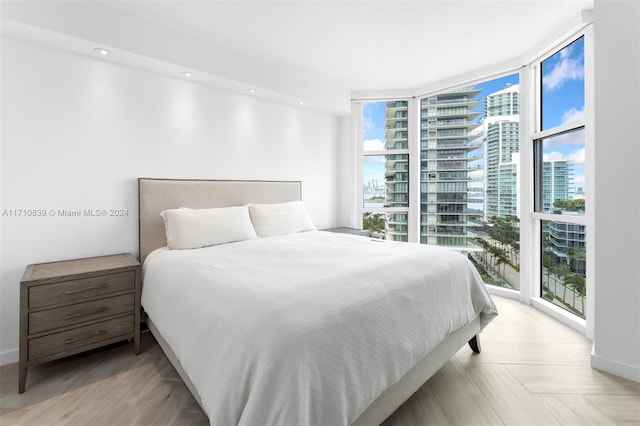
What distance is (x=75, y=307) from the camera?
6.32 feet

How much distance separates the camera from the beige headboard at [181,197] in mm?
2623

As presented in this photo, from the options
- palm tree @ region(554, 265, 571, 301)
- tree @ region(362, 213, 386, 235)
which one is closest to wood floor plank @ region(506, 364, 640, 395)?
palm tree @ region(554, 265, 571, 301)

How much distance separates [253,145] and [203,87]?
76 centimetres

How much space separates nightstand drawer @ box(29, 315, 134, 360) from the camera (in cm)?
181

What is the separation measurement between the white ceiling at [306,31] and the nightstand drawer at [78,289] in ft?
5.55

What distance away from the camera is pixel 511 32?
2639 mm

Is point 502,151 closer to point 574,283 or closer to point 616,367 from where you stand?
point 574,283

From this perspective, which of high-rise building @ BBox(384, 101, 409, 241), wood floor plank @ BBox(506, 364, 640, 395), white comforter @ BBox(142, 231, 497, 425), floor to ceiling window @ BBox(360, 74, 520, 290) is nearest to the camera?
white comforter @ BBox(142, 231, 497, 425)

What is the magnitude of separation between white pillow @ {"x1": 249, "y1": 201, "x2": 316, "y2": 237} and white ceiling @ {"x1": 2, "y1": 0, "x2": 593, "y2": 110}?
1.26 metres

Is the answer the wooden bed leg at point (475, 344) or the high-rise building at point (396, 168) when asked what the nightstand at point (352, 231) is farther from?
the wooden bed leg at point (475, 344)

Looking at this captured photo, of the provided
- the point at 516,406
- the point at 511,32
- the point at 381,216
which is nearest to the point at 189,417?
the point at 516,406

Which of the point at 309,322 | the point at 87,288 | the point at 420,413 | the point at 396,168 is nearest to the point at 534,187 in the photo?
the point at 396,168

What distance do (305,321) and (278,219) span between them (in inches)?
83.0

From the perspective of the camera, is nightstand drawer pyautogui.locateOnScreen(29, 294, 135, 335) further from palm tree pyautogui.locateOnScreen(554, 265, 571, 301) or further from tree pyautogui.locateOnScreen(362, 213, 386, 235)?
palm tree pyautogui.locateOnScreen(554, 265, 571, 301)
